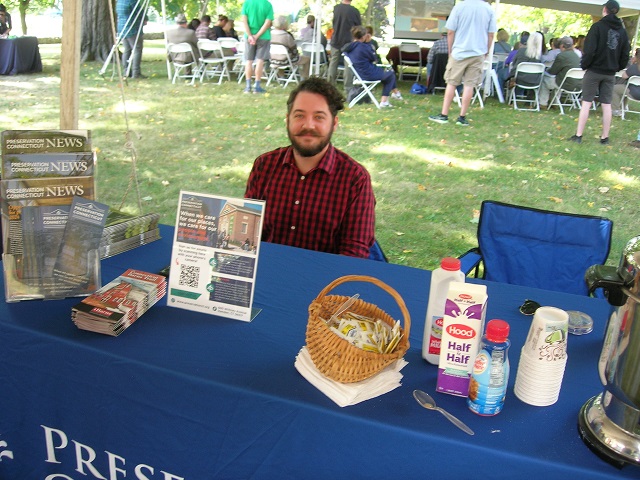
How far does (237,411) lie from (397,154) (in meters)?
5.23

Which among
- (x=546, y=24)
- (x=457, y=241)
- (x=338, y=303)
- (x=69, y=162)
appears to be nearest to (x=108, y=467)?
(x=338, y=303)

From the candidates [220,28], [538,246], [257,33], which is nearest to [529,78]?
[257,33]

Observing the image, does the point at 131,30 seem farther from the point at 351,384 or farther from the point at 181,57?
the point at 351,384

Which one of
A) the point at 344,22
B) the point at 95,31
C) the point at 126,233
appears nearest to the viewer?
the point at 126,233

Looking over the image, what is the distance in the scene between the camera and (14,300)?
1.74 m

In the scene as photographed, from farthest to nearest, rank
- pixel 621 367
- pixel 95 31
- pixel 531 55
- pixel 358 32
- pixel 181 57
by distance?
pixel 95 31 → pixel 181 57 → pixel 531 55 → pixel 358 32 → pixel 621 367

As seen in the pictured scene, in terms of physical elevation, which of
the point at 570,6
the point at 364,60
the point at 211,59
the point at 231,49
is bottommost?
the point at 211,59

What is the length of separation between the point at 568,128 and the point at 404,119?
2222 mm

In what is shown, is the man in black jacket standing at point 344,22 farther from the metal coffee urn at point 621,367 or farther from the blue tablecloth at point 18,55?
the metal coffee urn at point 621,367

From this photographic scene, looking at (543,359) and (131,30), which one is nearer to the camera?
(543,359)

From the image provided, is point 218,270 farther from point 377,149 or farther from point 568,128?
point 568,128

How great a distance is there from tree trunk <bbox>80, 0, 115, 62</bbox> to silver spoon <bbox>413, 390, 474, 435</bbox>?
13.0 metres

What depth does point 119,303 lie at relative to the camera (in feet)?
5.43

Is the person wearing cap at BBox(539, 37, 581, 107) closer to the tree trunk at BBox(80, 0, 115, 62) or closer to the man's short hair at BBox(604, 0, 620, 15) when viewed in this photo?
the man's short hair at BBox(604, 0, 620, 15)
